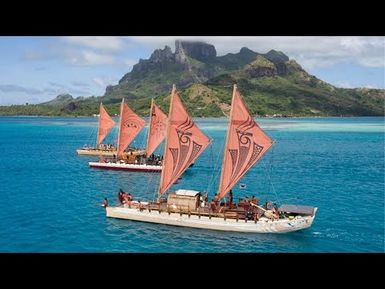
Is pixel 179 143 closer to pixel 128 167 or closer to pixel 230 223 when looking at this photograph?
pixel 230 223

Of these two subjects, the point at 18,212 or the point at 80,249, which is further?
the point at 18,212

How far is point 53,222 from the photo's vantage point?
44875 millimetres

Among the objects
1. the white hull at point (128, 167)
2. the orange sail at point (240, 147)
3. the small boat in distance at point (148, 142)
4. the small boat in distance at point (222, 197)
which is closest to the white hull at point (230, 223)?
the small boat in distance at point (222, 197)

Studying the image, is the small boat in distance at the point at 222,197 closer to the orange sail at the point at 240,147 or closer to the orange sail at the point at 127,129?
the orange sail at the point at 240,147

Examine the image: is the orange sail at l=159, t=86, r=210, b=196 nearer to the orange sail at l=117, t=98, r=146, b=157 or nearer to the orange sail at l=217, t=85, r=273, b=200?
the orange sail at l=217, t=85, r=273, b=200

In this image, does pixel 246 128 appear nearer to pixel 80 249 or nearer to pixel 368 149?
pixel 80 249

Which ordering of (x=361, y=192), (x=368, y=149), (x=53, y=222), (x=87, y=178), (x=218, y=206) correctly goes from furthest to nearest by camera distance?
(x=368, y=149)
(x=87, y=178)
(x=361, y=192)
(x=53, y=222)
(x=218, y=206)

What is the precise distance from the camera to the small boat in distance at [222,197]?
1588 inches

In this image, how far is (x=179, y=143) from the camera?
45.3 metres

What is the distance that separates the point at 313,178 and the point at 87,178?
36.3 m

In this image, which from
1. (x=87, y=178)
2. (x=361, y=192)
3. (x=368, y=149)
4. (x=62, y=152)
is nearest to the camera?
(x=361, y=192)

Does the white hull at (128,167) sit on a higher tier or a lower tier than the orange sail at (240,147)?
lower
